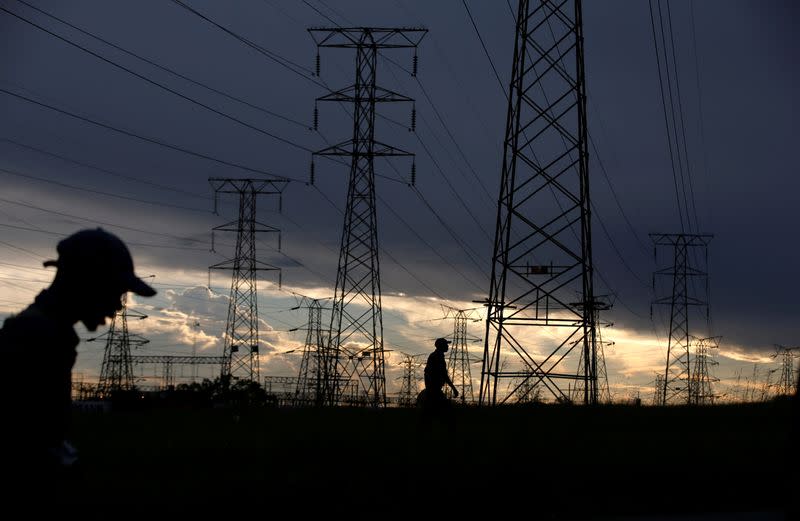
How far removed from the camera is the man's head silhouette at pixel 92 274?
4266 millimetres

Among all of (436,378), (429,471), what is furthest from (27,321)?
(436,378)

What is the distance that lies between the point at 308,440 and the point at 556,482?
4.92m

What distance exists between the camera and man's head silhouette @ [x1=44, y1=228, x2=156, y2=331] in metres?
4.27

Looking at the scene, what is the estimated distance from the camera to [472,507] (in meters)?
11.9

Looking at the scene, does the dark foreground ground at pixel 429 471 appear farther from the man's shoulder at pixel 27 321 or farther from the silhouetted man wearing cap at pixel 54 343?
the man's shoulder at pixel 27 321

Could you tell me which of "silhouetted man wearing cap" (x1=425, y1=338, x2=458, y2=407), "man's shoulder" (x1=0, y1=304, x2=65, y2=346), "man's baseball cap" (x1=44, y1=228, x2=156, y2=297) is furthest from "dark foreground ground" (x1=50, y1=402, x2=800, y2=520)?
"man's shoulder" (x1=0, y1=304, x2=65, y2=346)

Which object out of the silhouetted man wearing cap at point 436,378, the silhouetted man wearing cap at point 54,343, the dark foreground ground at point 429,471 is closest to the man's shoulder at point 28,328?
the silhouetted man wearing cap at point 54,343

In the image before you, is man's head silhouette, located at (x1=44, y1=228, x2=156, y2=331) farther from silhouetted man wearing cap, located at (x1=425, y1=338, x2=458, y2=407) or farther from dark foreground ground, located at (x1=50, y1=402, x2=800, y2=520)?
silhouetted man wearing cap, located at (x1=425, y1=338, x2=458, y2=407)

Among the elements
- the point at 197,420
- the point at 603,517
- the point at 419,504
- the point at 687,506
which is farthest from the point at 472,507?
the point at 197,420

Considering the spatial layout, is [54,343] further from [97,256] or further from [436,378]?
[436,378]

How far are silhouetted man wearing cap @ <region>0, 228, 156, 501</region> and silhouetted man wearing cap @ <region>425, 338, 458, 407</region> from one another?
51.1 ft

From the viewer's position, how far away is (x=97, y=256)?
168 inches

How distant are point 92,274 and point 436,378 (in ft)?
53.2

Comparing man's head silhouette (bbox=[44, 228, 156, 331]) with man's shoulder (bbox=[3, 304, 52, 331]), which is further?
man's head silhouette (bbox=[44, 228, 156, 331])
